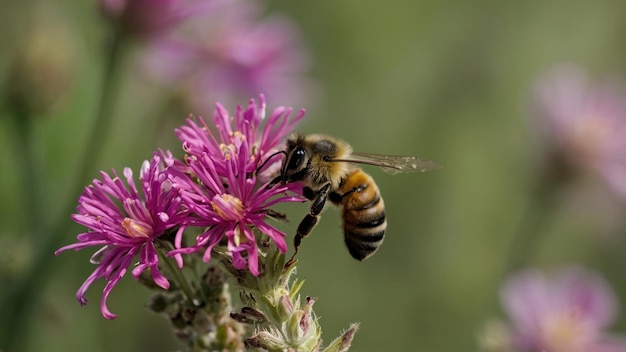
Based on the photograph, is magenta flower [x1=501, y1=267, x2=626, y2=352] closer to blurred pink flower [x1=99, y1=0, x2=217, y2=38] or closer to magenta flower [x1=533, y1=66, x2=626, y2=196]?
magenta flower [x1=533, y1=66, x2=626, y2=196]

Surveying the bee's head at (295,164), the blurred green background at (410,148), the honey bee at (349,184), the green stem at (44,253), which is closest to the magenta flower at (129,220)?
the bee's head at (295,164)

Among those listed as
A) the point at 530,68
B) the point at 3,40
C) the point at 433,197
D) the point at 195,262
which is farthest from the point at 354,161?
the point at 530,68

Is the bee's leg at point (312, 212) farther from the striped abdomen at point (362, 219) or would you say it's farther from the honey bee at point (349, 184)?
the striped abdomen at point (362, 219)

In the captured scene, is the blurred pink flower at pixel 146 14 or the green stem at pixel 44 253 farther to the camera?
the blurred pink flower at pixel 146 14

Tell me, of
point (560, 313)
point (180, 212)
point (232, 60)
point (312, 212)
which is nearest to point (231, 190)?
point (180, 212)

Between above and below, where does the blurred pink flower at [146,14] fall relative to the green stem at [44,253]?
above

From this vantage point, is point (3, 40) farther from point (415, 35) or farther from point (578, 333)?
point (578, 333)
